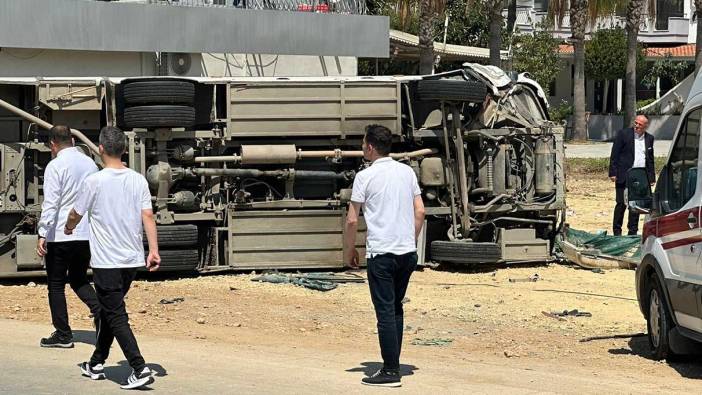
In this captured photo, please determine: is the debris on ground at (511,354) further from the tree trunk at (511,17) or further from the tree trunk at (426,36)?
the tree trunk at (511,17)

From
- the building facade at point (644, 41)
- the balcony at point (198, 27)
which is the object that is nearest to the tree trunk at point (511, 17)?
the building facade at point (644, 41)

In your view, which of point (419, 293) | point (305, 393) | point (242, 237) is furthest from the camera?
point (242, 237)

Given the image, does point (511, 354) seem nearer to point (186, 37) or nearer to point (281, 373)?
point (281, 373)

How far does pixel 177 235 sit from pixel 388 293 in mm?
6357

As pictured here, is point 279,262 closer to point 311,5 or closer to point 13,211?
point 13,211

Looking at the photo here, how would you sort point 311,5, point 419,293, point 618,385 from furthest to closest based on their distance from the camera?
point 311,5 < point 419,293 < point 618,385

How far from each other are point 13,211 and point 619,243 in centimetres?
789

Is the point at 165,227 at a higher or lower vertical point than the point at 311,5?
lower

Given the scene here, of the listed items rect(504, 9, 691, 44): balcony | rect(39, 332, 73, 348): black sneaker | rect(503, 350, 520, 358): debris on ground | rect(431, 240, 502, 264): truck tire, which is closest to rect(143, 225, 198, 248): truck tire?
rect(431, 240, 502, 264): truck tire

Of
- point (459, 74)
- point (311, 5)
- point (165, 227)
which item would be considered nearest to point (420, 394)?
point (165, 227)

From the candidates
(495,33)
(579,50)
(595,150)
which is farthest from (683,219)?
(579,50)

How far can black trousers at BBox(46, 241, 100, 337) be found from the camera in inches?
373

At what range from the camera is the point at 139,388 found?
825 centimetres

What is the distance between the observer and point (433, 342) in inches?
440
